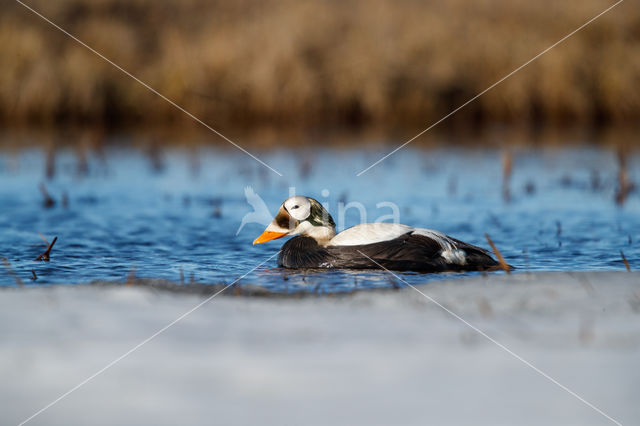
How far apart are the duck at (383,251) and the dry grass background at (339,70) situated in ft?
41.4

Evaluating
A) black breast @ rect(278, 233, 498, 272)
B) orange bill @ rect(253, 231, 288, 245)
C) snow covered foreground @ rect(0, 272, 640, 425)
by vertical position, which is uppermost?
orange bill @ rect(253, 231, 288, 245)

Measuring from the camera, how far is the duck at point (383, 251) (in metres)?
5.98

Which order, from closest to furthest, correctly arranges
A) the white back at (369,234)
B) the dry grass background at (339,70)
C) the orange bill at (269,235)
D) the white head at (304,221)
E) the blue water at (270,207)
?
1. the white back at (369,234)
2. the blue water at (270,207)
3. the white head at (304,221)
4. the orange bill at (269,235)
5. the dry grass background at (339,70)

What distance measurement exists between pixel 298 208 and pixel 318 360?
3205 mm

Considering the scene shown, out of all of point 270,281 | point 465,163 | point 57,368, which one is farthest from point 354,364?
point 465,163

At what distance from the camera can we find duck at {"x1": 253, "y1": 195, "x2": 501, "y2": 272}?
5980 millimetres

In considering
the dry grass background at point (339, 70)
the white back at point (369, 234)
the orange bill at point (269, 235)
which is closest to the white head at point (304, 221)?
the orange bill at point (269, 235)

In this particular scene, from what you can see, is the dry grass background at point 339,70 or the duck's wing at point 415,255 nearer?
the duck's wing at point 415,255

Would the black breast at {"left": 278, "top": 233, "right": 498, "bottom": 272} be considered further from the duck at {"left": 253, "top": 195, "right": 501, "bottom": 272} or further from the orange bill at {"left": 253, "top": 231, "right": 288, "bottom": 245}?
the orange bill at {"left": 253, "top": 231, "right": 288, "bottom": 245}

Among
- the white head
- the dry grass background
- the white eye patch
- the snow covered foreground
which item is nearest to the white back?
the white head

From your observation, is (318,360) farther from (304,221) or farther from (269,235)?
(269,235)

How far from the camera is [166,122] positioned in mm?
19672

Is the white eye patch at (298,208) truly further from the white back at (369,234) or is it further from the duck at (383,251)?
the white back at (369,234)

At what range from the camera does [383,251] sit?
19.9ft
